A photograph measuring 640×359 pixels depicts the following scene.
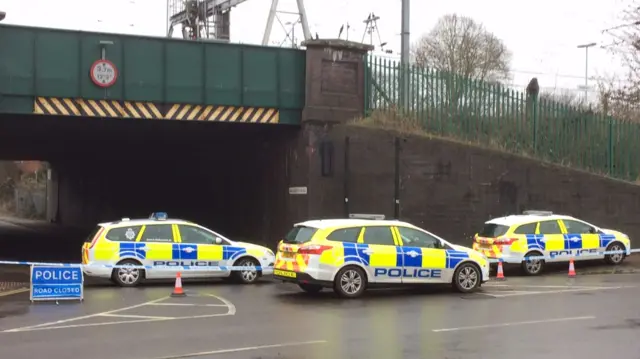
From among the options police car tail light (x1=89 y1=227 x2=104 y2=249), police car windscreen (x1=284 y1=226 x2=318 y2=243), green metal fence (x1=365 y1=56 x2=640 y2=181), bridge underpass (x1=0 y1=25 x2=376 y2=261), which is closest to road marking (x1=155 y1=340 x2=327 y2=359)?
police car windscreen (x1=284 y1=226 x2=318 y2=243)

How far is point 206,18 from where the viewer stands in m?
36.0

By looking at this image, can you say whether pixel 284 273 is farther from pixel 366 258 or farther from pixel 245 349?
pixel 245 349

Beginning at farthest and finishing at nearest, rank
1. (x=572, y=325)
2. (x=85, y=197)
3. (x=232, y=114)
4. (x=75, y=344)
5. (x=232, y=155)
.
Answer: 1. (x=85, y=197)
2. (x=232, y=155)
3. (x=232, y=114)
4. (x=572, y=325)
5. (x=75, y=344)

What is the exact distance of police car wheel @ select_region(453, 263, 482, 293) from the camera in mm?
14344

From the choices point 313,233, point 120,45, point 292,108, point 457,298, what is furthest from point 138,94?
point 457,298

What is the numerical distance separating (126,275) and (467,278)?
7.17 m

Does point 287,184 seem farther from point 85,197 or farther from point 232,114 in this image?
point 85,197

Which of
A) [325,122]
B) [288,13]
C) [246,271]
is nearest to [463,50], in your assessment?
[288,13]

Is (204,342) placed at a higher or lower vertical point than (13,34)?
lower

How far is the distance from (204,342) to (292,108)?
42.3 ft

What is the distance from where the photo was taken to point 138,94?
1988 cm

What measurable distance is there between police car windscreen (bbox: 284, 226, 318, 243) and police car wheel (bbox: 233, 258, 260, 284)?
111 inches

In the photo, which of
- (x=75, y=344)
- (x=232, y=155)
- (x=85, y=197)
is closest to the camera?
(x=75, y=344)

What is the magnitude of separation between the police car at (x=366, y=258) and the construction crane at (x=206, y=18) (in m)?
23.5
